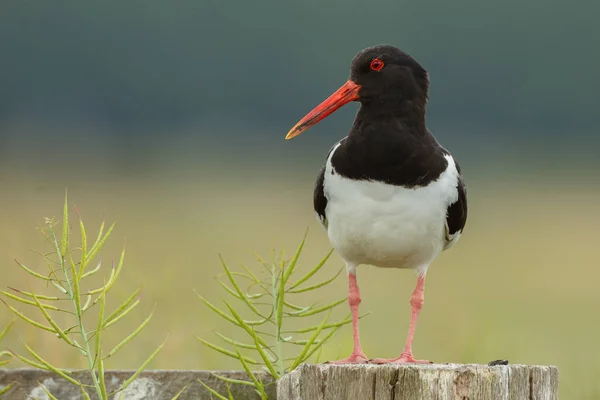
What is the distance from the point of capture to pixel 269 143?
90.3 feet

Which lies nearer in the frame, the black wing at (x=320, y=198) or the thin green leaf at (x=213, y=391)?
the thin green leaf at (x=213, y=391)

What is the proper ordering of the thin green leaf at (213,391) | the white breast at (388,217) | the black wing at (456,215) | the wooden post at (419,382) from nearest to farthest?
the wooden post at (419,382)
the thin green leaf at (213,391)
the white breast at (388,217)
the black wing at (456,215)

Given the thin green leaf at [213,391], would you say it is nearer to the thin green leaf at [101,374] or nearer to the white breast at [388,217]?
the thin green leaf at [101,374]

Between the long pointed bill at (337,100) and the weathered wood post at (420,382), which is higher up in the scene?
the long pointed bill at (337,100)

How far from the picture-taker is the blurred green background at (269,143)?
1191cm

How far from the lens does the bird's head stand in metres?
6.77

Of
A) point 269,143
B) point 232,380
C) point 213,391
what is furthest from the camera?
point 269,143

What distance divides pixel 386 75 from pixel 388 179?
694mm

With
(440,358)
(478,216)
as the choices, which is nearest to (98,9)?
(478,216)

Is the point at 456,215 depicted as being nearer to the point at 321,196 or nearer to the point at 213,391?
the point at 321,196

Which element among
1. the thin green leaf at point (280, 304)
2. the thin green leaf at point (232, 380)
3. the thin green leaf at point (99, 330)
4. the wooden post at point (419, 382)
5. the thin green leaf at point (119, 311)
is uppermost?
the thin green leaf at point (280, 304)

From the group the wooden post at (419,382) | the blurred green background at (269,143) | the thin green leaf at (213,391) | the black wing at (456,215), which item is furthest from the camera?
the blurred green background at (269,143)

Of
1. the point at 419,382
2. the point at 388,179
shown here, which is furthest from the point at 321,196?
the point at 419,382

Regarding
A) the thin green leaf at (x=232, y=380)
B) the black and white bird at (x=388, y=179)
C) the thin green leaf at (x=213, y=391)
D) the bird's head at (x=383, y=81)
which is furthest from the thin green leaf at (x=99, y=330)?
the bird's head at (x=383, y=81)
